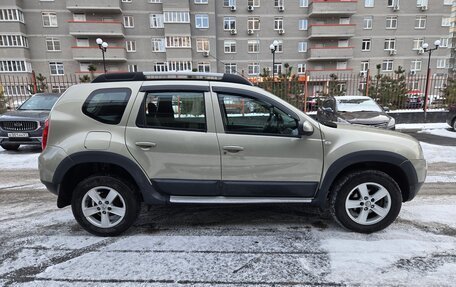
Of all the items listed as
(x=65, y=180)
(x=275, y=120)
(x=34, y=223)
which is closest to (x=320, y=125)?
(x=275, y=120)

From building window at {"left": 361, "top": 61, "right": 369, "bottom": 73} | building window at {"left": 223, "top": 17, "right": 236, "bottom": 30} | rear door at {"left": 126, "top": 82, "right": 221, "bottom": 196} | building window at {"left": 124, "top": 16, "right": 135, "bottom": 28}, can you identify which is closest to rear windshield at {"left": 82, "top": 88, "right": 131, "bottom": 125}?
rear door at {"left": 126, "top": 82, "right": 221, "bottom": 196}

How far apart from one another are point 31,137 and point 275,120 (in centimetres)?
789

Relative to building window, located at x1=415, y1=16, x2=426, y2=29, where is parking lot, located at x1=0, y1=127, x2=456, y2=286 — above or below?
below

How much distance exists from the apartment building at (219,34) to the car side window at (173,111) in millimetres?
31085

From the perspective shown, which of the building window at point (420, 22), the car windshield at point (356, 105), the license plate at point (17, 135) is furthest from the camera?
the building window at point (420, 22)

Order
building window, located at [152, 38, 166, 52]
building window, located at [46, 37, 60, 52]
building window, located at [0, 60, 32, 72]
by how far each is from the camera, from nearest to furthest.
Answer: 1. building window, located at [0, 60, 32, 72]
2. building window, located at [46, 37, 60, 52]
3. building window, located at [152, 38, 166, 52]

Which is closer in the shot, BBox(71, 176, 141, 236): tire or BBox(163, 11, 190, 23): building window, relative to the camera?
BBox(71, 176, 141, 236): tire

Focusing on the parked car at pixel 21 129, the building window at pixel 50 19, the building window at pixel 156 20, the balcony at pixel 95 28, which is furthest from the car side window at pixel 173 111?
the building window at pixel 50 19

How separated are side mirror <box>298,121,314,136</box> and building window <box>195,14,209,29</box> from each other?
33.3m

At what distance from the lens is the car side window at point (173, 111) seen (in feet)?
10.5

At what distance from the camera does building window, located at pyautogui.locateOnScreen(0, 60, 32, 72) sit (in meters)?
31.3

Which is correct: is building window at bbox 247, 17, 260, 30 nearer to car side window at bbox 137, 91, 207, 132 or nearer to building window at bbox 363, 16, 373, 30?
building window at bbox 363, 16, 373, 30

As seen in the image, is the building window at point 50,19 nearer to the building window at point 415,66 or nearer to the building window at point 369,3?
the building window at point 369,3

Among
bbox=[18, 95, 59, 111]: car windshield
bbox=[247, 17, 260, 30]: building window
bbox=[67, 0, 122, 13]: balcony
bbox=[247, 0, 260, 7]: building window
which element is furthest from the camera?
bbox=[247, 17, 260, 30]: building window
